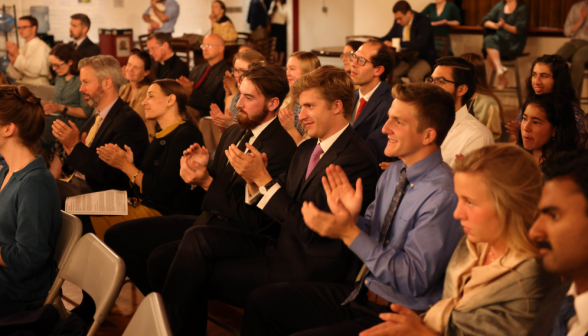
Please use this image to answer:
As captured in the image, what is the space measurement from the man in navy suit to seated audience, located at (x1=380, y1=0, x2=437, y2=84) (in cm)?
364

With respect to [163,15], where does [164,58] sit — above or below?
below

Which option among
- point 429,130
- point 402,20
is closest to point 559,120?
point 429,130

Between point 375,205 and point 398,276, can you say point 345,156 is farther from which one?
point 398,276

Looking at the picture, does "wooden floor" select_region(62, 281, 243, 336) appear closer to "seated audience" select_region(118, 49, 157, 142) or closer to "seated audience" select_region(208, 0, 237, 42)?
"seated audience" select_region(118, 49, 157, 142)

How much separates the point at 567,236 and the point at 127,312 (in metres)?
2.44

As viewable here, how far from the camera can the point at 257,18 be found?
11164mm

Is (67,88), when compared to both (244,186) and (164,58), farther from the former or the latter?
(244,186)

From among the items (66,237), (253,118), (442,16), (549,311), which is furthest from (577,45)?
(66,237)

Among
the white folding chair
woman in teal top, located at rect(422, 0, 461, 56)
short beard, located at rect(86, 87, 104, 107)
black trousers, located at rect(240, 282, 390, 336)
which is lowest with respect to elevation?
black trousers, located at rect(240, 282, 390, 336)

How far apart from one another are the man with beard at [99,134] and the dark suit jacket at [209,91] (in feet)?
5.76

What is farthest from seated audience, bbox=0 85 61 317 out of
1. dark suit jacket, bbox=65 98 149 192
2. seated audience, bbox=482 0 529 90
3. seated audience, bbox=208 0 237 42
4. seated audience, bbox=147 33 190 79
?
seated audience, bbox=208 0 237 42

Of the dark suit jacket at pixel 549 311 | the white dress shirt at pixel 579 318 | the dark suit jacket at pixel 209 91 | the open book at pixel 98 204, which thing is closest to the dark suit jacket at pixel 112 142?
the open book at pixel 98 204

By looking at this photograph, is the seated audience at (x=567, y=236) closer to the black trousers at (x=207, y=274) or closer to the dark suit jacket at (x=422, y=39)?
the black trousers at (x=207, y=274)

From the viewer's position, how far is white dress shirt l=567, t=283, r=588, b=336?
1.05 m
